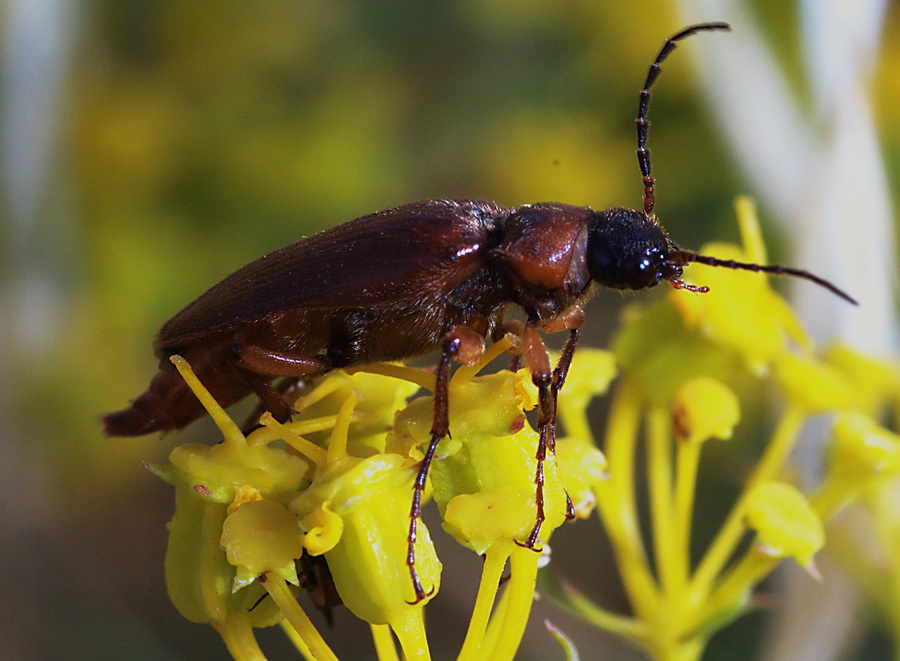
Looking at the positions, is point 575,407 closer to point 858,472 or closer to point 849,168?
point 858,472

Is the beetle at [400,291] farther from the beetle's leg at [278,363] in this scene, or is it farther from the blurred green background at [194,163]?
the blurred green background at [194,163]

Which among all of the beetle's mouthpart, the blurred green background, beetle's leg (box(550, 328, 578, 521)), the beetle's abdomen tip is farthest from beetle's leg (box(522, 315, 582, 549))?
the blurred green background

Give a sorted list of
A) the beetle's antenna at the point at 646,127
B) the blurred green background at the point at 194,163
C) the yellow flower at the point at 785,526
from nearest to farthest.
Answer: the yellow flower at the point at 785,526 < the beetle's antenna at the point at 646,127 < the blurred green background at the point at 194,163

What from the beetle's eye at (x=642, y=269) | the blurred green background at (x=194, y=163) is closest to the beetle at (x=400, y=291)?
the beetle's eye at (x=642, y=269)

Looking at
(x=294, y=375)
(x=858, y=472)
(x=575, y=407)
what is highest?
(x=294, y=375)

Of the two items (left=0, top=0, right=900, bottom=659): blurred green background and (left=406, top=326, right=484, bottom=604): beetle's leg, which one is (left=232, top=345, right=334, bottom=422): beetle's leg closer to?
(left=406, top=326, right=484, bottom=604): beetle's leg

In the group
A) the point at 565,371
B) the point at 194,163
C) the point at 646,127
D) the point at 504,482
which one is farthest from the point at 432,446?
the point at 194,163

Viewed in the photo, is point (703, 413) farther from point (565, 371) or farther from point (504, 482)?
point (504, 482)

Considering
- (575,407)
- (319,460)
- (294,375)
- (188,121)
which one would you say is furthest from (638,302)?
(319,460)
